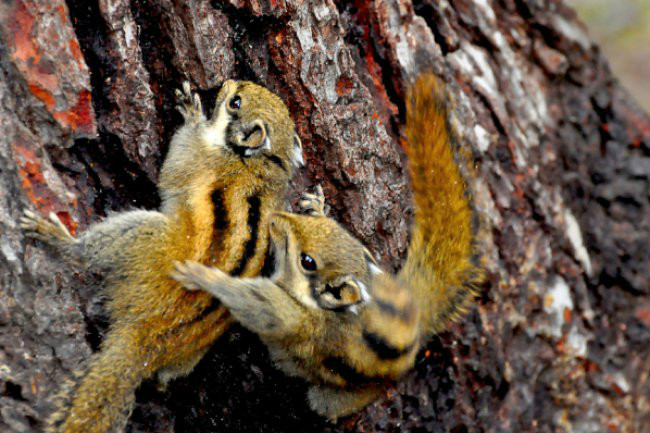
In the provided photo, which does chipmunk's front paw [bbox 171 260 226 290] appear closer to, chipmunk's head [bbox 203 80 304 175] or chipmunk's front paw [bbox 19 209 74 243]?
chipmunk's front paw [bbox 19 209 74 243]

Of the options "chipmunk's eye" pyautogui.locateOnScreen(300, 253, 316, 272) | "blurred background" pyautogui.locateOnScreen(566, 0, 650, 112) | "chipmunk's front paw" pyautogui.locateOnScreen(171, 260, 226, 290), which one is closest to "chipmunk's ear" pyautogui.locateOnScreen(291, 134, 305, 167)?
"chipmunk's eye" pyautogui.locateOnScreen(300, 253, 316, 272)

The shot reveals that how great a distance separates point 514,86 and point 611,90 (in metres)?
0.92

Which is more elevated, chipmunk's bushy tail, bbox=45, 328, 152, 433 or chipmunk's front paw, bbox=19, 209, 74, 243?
chipmunk's front paw, bbox=19, 209, 74, 243

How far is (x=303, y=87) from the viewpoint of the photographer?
13.6 ft

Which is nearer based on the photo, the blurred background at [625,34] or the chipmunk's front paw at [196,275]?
the chipmunk's front paw at [196,275]

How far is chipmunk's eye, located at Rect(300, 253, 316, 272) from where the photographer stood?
4.17m

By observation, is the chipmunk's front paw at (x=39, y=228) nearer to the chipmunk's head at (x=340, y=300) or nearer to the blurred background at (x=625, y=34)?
the chipmunk's head at (x=340, y=300)

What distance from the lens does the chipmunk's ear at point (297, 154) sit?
4.22 metres

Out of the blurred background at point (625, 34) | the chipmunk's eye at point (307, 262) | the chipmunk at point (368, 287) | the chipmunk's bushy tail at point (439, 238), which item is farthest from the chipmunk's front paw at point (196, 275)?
the blurred background at point (625, 34)

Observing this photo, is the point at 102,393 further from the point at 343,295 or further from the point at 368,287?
the point at 368,287

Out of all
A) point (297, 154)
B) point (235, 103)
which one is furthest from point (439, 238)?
point (235, 103)

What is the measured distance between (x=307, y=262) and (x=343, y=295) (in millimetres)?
276

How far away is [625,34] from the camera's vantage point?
1055cm

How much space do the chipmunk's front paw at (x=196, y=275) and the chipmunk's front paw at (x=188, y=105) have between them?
0.82 meters
